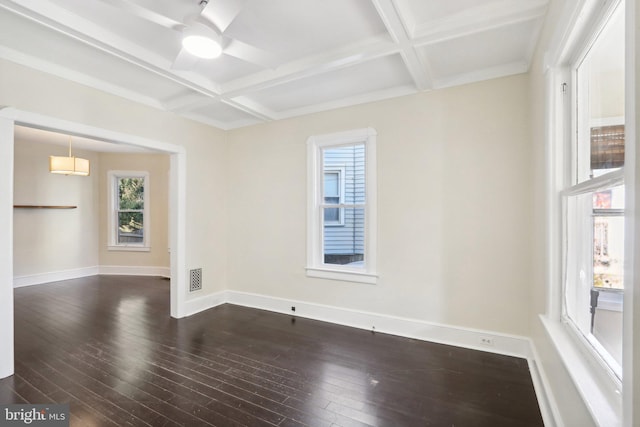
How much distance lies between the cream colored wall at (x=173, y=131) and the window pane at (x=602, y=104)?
397 cm

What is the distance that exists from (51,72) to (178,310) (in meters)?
2.86

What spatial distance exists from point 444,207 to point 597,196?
1619 mm

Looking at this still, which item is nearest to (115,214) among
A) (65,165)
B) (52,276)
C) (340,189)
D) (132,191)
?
(132,191)

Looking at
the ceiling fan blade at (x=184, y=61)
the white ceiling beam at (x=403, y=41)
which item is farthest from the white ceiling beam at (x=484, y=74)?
the ceiling fan blade at (x=184, y=61)

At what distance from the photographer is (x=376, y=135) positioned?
343 centimetres

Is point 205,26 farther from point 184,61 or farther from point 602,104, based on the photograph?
point 602,104

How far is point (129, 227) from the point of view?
22.3 ft

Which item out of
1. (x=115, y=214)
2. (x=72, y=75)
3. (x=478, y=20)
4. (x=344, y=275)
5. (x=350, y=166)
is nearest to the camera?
(x=478, y=20)

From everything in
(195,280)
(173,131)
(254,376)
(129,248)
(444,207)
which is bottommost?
(254,376)

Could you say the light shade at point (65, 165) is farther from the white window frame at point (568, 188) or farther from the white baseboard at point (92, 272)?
the white window frame at point (568, 188)

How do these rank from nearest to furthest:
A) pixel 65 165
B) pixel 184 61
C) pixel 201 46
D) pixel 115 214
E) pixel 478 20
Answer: pixel 201 46
pixel 478 20
pixel 184 61
pixel 65 165
pixel 115 214

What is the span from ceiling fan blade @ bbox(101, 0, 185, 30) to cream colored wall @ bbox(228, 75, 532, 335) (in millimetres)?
2206

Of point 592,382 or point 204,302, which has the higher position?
point 592,382

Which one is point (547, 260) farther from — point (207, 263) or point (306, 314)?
point (207, 263)
